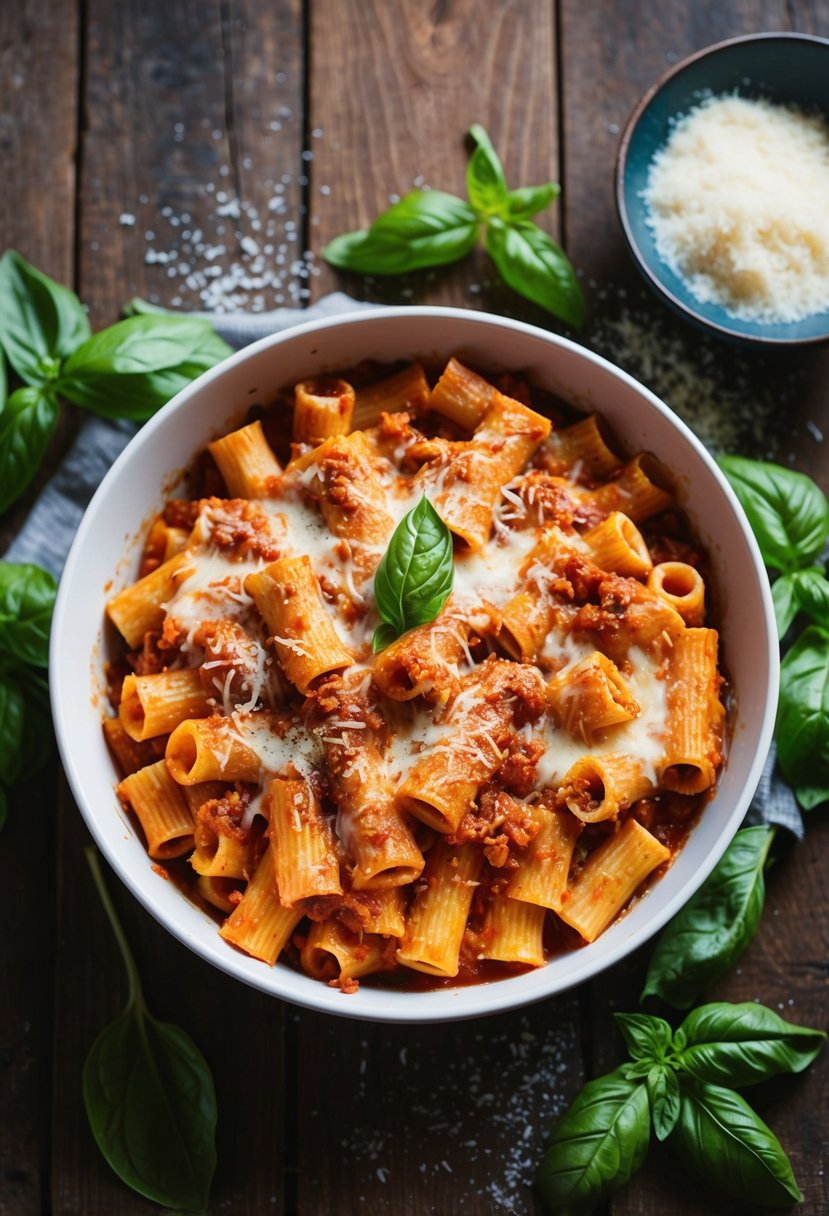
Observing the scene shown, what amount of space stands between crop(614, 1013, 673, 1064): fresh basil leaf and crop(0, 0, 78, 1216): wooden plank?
5.33ft

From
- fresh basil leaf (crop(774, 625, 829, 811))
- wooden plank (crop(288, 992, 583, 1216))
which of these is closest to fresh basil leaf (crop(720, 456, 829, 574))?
fresh basil leaf (crop(774, 625, 829, 811))

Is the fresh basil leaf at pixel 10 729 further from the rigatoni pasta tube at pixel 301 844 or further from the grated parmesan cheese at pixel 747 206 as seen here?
the grated parmesan cheese at pixel 747 206

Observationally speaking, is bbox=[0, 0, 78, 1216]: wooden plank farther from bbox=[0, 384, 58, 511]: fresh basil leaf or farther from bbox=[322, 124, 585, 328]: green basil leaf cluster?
bbox=[322, 124, 585, 328]: green basil leaf cluster

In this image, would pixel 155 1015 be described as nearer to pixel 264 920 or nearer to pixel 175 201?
pixel 264 920

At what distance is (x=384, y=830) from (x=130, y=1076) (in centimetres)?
116

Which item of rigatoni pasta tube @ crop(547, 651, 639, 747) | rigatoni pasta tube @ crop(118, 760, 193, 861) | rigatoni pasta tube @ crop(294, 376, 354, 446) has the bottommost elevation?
rigatoni pasta tube @ crop(118, 760, 193, 861)

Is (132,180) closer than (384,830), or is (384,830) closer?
(384,830)

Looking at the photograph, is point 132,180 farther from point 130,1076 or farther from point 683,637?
point 130,1076

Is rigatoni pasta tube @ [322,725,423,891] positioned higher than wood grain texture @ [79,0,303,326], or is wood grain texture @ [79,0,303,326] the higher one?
wood grain texture @ [79,0,303,326]

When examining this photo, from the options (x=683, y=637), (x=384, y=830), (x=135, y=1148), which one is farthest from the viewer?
(x=135, y=1148)

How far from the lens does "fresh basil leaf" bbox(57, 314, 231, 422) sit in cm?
333

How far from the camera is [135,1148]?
3174 millimetres

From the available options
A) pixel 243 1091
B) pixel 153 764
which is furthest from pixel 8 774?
pixel 243 1091

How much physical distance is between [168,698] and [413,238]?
1582mm
